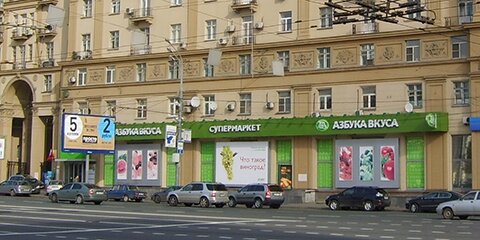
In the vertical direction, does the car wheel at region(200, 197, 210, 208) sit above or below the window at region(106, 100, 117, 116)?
below

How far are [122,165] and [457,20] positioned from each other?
2739 cm

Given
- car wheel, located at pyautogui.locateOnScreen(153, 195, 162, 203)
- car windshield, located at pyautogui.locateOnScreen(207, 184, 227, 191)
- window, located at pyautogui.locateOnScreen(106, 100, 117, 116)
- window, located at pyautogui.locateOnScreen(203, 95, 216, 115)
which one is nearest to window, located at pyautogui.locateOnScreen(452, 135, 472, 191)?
car windshield, located at pyautogui.locateOnScreen(207, 184, 227, 191)

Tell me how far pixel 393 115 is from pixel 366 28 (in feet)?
19.2

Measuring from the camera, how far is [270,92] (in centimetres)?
5275

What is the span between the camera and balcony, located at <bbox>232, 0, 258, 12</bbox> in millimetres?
53500

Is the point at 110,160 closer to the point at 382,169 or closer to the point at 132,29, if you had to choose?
the point at 132,29

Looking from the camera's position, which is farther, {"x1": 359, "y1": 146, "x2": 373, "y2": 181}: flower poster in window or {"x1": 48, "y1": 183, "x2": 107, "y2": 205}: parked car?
{"x1": 359, "y1": 146, "x2": 373, "y2": 181}: flower poster in window

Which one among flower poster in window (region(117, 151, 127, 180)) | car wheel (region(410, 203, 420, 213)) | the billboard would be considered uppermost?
the billboard

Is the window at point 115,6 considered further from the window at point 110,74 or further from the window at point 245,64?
the window at point 245,64

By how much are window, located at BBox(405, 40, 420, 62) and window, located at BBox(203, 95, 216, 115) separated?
14.5m

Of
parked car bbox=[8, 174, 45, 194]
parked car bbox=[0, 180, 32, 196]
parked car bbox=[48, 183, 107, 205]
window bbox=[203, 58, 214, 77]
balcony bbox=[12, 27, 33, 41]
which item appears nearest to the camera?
parked car bbox=[48, 183, 107, 205]

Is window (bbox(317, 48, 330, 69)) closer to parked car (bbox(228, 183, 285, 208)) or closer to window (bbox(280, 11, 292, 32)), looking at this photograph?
window (bbox(280, 11, 292, 32))

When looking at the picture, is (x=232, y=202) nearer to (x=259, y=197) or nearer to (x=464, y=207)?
(x=259, y=197)

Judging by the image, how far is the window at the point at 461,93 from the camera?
1796 inches
